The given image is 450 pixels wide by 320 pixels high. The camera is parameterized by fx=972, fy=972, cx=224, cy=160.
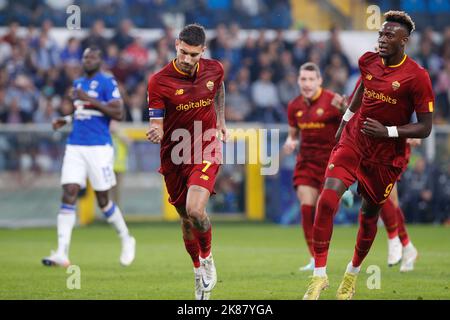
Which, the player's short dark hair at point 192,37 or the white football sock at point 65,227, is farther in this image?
the white football sock at point 65,227

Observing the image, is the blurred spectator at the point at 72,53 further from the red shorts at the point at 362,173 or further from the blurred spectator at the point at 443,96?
the red shorts at the point at 362,173

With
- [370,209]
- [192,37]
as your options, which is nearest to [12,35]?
[192,37]

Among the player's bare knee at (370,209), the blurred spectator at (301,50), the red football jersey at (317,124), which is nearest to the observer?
the player's bare knee at (370,209)

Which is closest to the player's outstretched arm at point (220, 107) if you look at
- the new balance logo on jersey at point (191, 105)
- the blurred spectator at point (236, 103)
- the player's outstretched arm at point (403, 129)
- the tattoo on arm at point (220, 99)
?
the tattoo on arm at point (220, 99)

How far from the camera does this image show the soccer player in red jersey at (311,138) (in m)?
12.8

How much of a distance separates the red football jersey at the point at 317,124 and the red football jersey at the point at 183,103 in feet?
10.9

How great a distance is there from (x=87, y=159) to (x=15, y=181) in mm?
7395

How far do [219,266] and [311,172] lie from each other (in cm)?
174

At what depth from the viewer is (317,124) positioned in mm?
12828

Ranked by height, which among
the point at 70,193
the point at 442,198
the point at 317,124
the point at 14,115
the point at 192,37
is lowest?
the point at 442,198

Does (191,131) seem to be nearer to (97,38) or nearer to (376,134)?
(376,134)

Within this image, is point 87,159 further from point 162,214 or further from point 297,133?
point 162,214

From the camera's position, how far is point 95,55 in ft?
43.9

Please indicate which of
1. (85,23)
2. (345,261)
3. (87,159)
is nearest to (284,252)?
(345,261)
